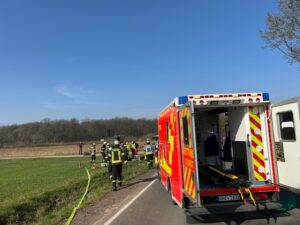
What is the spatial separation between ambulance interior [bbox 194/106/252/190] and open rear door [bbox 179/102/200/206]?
93 centimetres

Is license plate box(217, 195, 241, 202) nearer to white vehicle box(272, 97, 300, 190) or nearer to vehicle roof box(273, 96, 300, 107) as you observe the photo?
white vehicle box(272, 97, 300, 190)

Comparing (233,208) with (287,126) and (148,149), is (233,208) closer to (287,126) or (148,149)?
(287,126)

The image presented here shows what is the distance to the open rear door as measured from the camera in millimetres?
7203

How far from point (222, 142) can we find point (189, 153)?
3.94m

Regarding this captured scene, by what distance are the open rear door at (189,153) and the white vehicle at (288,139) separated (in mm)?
3145

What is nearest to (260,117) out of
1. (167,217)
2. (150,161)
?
(167,217)

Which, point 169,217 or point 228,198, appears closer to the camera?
point 228,198

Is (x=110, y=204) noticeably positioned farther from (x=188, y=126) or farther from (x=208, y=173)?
(x=188, y=126)

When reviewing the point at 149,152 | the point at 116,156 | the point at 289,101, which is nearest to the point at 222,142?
the point at 289,101

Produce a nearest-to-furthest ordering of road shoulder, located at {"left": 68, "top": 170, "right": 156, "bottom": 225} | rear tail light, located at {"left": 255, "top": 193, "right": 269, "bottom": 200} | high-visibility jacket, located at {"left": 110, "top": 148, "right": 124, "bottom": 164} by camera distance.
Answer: rear tail light, located at {"left": 255, "top": 193, "right": 269, "bottom": 200} < road shoulder, located at {"left": 68, "top": 170, "right": 156, "bottom": 225} < high-visibility jacket, located at {"left": 110, "top": 148, "right": 124, "bottom": 164}

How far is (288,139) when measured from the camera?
33.3 ft

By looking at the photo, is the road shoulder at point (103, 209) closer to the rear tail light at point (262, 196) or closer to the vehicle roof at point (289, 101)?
the rear tail light at point (262, 196)

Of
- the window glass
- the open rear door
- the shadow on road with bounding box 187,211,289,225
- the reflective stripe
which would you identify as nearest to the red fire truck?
the open rear door

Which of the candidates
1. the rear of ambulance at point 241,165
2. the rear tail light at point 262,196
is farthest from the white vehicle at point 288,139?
the rear tail light at point 262,196
